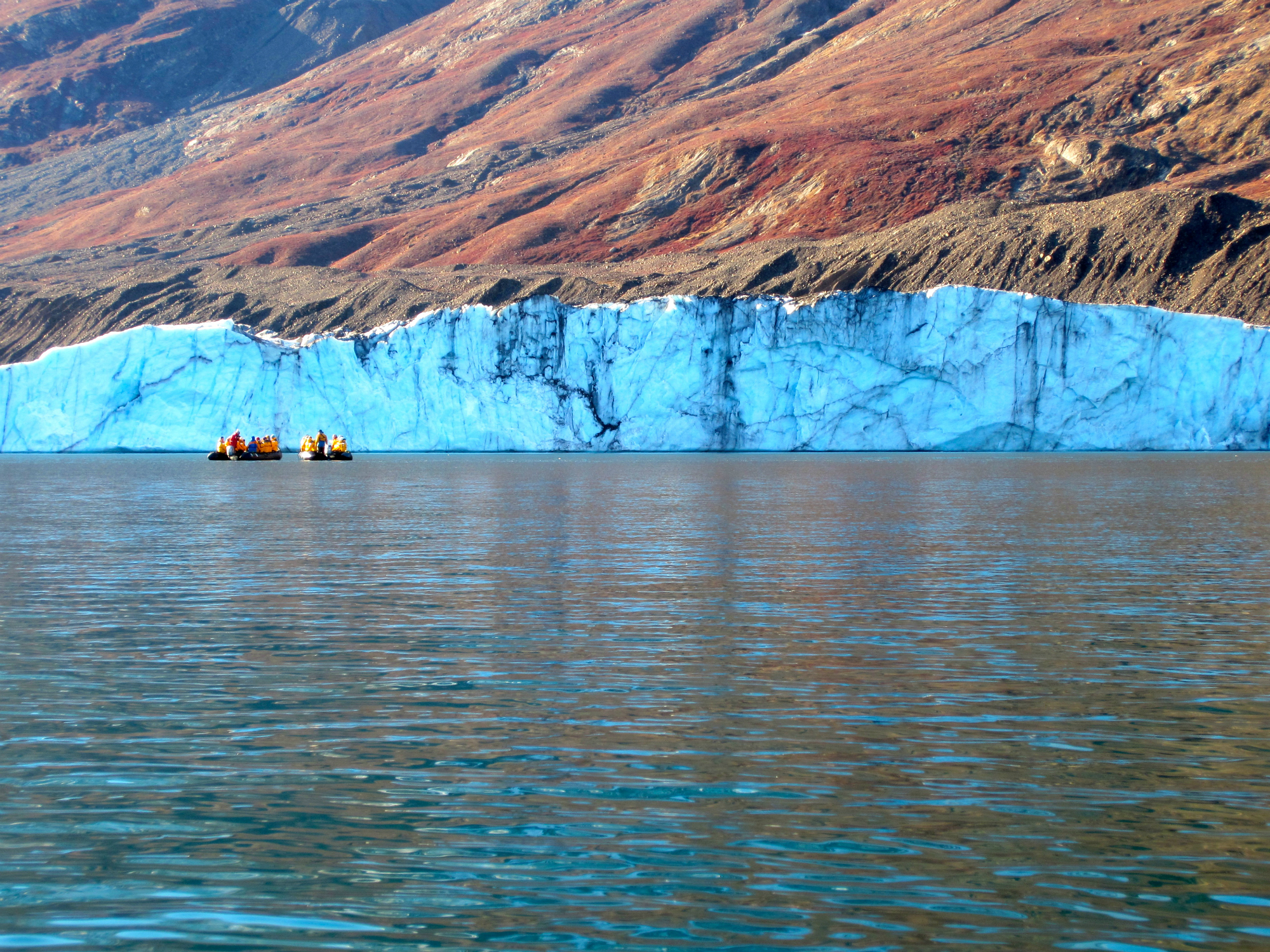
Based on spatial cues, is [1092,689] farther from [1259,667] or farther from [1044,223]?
[1044,223]

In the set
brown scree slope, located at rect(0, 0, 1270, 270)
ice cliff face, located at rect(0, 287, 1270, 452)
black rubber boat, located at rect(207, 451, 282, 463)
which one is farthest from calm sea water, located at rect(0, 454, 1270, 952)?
brown scree slope, located at rect(0, 0, 1270, 270)

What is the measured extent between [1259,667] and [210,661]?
7782 mm

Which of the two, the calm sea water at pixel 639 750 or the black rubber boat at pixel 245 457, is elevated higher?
the black rubber boat at pixel 245 457

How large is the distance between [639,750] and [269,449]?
50.2 m

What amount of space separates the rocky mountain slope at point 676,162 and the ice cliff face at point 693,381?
639 cm

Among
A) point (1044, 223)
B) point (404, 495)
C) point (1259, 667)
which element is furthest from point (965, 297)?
point (1259, 667)

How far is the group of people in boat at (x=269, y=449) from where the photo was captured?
5222 centimetres

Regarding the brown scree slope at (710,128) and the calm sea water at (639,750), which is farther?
the brown scree slope at (710,128)

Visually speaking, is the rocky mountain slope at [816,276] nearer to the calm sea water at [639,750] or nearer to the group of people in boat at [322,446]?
the group of people in boat at [322,446]

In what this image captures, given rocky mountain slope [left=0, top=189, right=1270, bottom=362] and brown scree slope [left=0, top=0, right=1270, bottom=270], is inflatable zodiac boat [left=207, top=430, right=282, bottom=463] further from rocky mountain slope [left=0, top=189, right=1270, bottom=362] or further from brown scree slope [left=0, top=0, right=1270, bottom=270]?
brown scree slope [left=0, top=0, right=1270, bottom=270]

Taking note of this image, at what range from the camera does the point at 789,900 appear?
4.65m

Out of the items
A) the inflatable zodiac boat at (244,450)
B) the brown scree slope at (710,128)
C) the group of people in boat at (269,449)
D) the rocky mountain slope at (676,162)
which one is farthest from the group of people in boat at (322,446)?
the brown scree slope at (710,128)

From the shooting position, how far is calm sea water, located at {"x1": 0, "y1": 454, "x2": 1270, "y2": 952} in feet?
15.1

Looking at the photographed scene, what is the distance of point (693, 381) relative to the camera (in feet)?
177
